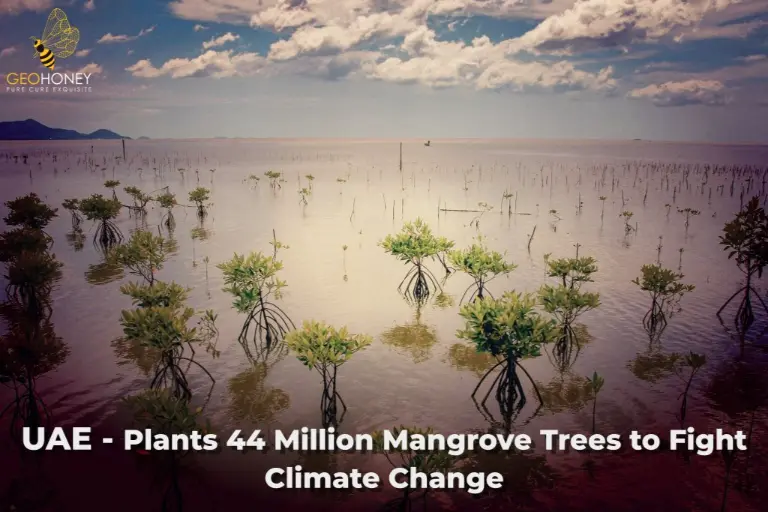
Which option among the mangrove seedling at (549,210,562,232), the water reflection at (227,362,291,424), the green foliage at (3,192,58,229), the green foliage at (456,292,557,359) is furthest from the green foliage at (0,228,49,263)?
the mangrove seedling at (549,210,562,232)

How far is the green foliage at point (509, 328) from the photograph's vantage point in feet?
47.2

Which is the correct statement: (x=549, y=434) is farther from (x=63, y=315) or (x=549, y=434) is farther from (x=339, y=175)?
(x=339, y=175)

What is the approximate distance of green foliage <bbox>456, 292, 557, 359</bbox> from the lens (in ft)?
47.2

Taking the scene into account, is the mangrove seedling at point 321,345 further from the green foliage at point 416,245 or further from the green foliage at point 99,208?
the green foliage at point 99,208

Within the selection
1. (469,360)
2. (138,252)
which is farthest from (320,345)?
(138,252)

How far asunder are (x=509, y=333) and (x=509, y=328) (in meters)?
0.22

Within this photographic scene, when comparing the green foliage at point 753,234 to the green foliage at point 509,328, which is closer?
the green foliage at point 509,328

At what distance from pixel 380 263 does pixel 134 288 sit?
17227mm

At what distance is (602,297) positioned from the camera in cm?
2500

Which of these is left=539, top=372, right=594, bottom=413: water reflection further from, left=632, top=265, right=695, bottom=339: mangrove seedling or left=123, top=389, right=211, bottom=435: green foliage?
left=123, top=389, right=211, bottom=435: green foliage

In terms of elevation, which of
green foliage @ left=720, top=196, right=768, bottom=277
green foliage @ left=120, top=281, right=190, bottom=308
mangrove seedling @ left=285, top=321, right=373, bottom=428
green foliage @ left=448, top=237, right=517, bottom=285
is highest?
green foliage @ left=720, top=196, right=768, bottom=277

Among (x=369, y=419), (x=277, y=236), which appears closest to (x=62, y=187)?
(x=277, y=236)

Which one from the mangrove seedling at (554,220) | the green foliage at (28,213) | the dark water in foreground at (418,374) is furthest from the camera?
the mangrove seedling at (554,220)

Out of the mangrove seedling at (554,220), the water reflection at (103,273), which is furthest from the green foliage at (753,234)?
the water reflection at (103,273)
